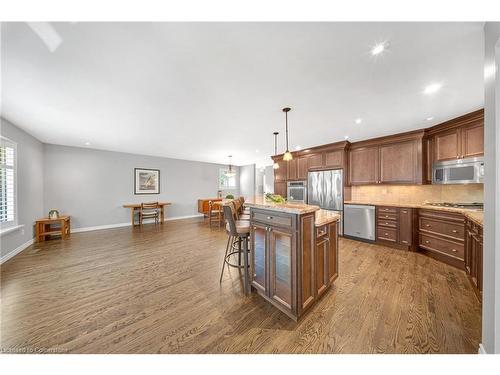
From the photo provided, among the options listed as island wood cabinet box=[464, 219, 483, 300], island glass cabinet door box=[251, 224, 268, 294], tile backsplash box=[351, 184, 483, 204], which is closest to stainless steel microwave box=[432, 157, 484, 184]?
tile backsplash box=[351, 184, 483, 204]

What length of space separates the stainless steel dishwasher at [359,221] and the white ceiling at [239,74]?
69.8 inches

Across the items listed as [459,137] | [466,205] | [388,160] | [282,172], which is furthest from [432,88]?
[282,172]

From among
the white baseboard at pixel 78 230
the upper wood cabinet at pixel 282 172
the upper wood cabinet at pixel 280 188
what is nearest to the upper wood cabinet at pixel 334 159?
the upper wood cabinet at pixel 282 172

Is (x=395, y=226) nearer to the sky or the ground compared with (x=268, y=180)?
nearer to the ground

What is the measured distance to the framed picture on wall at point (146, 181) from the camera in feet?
20.3

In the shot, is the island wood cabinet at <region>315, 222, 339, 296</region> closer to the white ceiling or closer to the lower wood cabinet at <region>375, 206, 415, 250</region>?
the white ceiling

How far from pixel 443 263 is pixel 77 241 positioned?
286 inches

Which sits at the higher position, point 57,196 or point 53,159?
point 53,159

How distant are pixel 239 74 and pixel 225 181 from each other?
7174 mm

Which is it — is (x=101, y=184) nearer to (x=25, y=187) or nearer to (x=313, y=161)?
(x=25, y=187)

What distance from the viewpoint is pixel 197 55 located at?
151 centimetres

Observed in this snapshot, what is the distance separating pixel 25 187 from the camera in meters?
3.64
